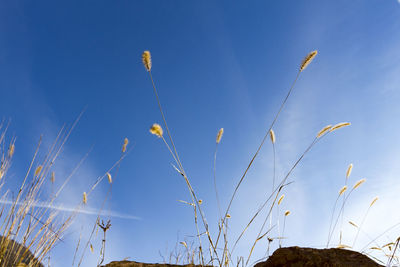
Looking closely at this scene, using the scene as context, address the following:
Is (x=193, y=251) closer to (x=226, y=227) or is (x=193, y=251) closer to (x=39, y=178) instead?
(x=226, y=227)

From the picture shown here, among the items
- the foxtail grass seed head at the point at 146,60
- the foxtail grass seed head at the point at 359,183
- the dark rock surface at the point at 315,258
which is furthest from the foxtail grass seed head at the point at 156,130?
the foxtail grass seed head at the point at 359,183

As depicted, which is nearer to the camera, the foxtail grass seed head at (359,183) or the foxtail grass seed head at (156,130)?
the foxtail grass seed head at (156,130)

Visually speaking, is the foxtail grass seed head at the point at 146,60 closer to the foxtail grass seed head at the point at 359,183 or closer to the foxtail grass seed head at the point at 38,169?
the foxtail grass seed head at the point at 38,169

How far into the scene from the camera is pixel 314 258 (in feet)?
5.48

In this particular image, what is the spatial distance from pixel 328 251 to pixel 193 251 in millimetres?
1371

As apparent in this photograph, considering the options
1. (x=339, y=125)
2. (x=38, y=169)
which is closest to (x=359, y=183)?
(x=339, y=125)

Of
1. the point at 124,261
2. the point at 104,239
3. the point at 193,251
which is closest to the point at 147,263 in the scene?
the point at 124,261

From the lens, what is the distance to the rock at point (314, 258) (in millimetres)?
1654

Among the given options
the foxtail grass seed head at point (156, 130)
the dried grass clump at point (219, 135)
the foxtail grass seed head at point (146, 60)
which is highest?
the foxtail grass seed head at point (146, 60)

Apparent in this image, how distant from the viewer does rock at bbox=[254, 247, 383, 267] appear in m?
1.65

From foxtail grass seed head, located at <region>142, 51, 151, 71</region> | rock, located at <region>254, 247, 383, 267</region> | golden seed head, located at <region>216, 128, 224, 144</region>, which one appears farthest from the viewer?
golden seed head, located at <region>216, 128, 224, 144</region>

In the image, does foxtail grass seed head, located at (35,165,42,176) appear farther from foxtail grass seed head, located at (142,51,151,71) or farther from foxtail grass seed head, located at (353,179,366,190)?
foxtail grass seed head, located at (353,179,366,190)

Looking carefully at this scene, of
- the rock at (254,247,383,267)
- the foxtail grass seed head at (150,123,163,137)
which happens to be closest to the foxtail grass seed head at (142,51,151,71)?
the foxtail grass seed head at (150,123,163,137)

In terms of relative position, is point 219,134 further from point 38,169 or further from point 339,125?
point 38,169
